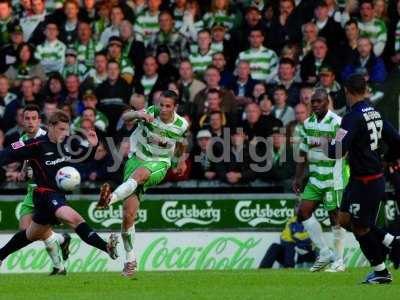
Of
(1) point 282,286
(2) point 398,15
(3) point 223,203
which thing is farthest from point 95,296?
(2) point 398,15

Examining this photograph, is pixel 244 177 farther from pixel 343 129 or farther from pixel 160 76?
pixel 343 129

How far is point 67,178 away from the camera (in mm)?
14930

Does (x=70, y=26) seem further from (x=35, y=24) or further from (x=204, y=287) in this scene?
(x=204, y=287)

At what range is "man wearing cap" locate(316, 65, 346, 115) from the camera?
20.4m

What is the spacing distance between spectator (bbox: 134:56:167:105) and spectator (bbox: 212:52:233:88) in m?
0.97

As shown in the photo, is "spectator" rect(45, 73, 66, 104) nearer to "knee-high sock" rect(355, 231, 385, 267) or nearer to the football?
the football

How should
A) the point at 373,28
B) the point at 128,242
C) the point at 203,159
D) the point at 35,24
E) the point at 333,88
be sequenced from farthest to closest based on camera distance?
the point at 35,24 < the point at 373,28 < the point at 333,88 < the point at 203,159 < the point at 128,242

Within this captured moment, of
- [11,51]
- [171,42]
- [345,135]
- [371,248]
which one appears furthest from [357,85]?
[11,51]

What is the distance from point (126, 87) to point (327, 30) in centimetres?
360

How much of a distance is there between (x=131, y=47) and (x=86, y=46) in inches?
35.2

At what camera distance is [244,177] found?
19906mm

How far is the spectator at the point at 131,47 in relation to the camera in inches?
894

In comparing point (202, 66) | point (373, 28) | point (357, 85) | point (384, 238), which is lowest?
point (384, 238)

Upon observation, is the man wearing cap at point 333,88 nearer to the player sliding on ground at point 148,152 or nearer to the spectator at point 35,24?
the player sliding on ground at point 148,152
